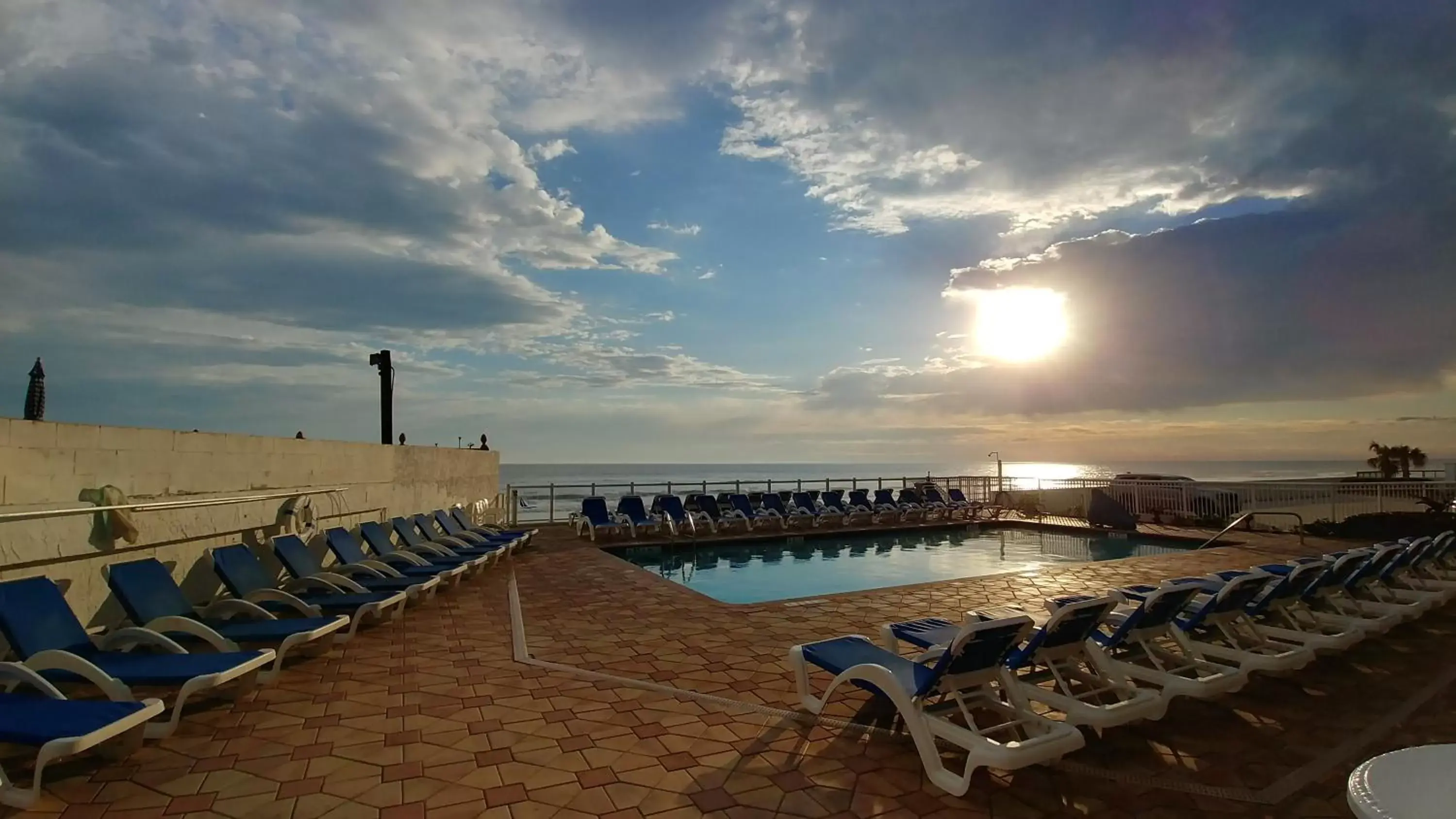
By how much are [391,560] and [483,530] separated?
303 centimetres

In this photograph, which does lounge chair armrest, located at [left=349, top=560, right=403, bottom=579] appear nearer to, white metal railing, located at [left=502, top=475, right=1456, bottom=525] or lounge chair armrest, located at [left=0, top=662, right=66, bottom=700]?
lounge chair armrest, located at [left=0, top=662, right=66, bottom=700]

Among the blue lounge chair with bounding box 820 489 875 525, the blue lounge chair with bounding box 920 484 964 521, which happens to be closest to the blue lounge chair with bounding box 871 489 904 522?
the blue lounge chair with bounding box 820 489 875 525

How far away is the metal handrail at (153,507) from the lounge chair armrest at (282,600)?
2.87 feet

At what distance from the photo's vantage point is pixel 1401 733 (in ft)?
11.6

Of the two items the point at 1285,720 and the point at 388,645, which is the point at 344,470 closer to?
the point at 388,645

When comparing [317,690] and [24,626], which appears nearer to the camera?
[24,626]

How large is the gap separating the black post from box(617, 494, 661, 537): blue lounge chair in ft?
13.8

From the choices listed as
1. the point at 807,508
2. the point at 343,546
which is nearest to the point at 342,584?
the point at 343,546

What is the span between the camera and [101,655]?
12.0ft

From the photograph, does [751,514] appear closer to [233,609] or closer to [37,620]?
[233,609]

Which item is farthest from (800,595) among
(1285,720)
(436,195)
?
(436,195)

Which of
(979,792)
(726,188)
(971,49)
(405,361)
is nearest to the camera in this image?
(979,792)

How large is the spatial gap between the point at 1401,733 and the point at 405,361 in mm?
14914

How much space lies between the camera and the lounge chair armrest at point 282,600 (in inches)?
193
